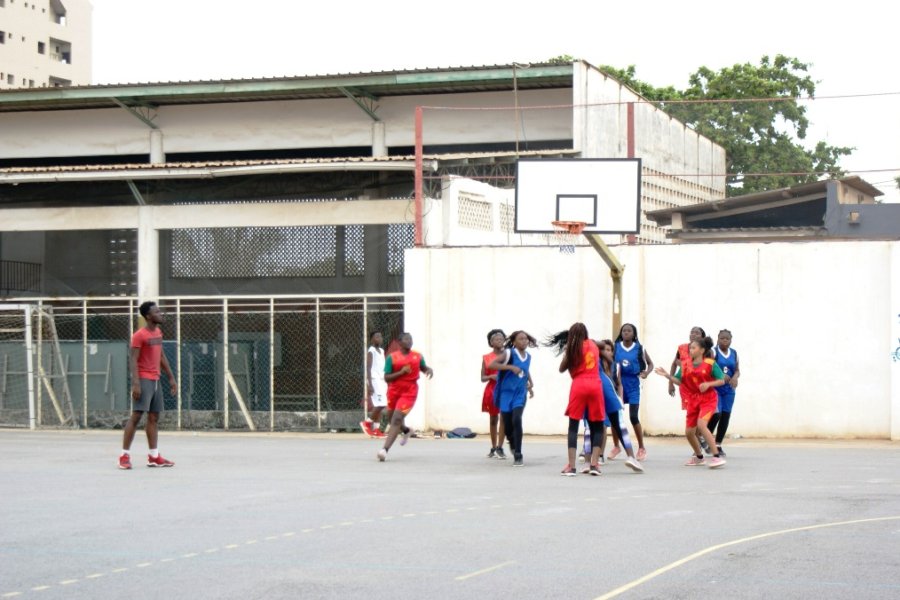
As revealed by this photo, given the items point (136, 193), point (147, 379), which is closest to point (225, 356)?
point (136, 193)

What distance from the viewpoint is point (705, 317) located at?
21.9m

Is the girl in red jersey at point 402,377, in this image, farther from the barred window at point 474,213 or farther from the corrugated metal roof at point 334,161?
the corrugated metal roof at point 334,161

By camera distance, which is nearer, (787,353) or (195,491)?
(195,491)

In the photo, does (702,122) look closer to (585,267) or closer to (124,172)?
(585,267)

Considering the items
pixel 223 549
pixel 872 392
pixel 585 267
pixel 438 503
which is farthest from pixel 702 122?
pixel 223 549

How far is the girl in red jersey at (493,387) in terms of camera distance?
16797 millimetres

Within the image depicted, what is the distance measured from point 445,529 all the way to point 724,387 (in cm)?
734

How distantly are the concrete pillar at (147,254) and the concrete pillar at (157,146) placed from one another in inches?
182

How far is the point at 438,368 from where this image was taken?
2303 centimetres

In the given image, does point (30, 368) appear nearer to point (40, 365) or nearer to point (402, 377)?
point (40, 365)

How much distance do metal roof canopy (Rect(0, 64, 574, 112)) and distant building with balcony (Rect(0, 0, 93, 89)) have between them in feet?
158

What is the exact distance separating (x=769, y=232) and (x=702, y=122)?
114 inches

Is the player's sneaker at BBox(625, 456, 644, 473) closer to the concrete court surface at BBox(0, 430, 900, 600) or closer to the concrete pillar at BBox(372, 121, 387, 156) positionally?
the concrete court surface at BBox(0, 430, 900, 600)

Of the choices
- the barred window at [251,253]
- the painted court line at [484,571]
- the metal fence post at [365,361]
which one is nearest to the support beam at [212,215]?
the barred window at [251,253]
